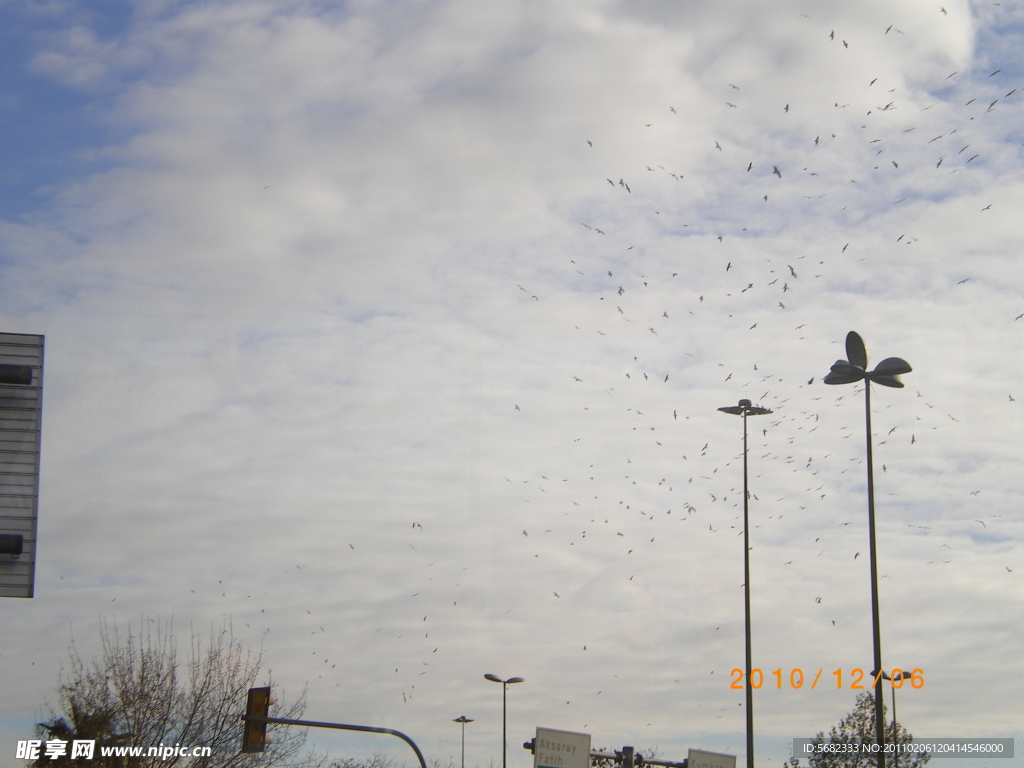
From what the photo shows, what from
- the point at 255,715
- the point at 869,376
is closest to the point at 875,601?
the point at 869,376

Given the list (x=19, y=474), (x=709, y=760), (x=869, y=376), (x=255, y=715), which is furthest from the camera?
(x=709, y=760)

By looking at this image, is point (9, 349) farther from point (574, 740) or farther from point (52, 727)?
point (52, 727)

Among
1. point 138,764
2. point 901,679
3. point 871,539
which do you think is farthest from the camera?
point 901,679

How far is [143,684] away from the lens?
33000mm

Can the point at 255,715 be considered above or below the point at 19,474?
below

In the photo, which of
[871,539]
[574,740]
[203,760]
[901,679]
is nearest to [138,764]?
[203,760]

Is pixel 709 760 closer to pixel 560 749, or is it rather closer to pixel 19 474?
pixel 560 749

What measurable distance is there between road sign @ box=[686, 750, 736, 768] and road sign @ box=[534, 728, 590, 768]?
15.5 feet

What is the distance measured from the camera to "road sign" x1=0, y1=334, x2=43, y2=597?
1238 cm

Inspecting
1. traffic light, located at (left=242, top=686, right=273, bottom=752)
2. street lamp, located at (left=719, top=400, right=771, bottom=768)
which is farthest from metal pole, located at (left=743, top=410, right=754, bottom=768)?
traffic light, located at (left=242, top=686, right=273, bottom=752)

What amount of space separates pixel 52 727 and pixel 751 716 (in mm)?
22099

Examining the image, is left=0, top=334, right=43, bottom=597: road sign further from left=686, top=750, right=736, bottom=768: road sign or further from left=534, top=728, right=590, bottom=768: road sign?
left=686, top=750, right=736, bottom=768: road sign

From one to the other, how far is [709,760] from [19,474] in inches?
930

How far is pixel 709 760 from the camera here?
31.1m
